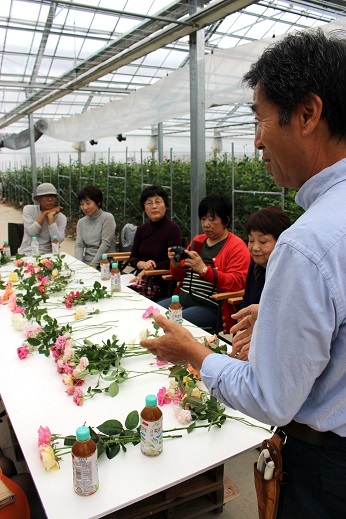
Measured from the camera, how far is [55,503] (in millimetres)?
983

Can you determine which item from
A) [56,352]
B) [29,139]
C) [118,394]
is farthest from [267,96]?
[29,139]

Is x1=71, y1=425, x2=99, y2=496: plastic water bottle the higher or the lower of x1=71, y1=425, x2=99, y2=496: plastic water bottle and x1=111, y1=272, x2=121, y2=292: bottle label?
the lower

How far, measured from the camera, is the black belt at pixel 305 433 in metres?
0.80

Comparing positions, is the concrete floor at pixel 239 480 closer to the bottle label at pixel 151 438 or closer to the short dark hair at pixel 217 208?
the bottle label at pixel 151 438

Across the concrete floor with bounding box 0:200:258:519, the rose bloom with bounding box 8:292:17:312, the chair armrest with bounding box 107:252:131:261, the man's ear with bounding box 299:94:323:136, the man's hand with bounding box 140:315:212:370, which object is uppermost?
the man's ear with bounding box 299:94:323:136

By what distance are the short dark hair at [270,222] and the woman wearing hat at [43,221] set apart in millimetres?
2452

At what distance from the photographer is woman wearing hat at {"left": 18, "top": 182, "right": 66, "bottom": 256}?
4078mm

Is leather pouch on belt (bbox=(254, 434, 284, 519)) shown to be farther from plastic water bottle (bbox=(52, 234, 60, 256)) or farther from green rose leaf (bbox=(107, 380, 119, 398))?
plastic water bottle (bbox=(52, 234, 60, 256))

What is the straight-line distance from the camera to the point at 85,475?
98cm

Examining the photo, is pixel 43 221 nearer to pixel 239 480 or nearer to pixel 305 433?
pixel 239 480

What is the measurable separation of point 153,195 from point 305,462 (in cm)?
280

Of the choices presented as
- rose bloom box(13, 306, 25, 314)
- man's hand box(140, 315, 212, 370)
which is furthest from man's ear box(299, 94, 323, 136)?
rose bloom box(13, 306, 25, 314)

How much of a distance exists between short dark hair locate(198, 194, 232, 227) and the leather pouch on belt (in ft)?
6.50

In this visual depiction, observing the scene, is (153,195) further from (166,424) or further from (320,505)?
(320,505)
